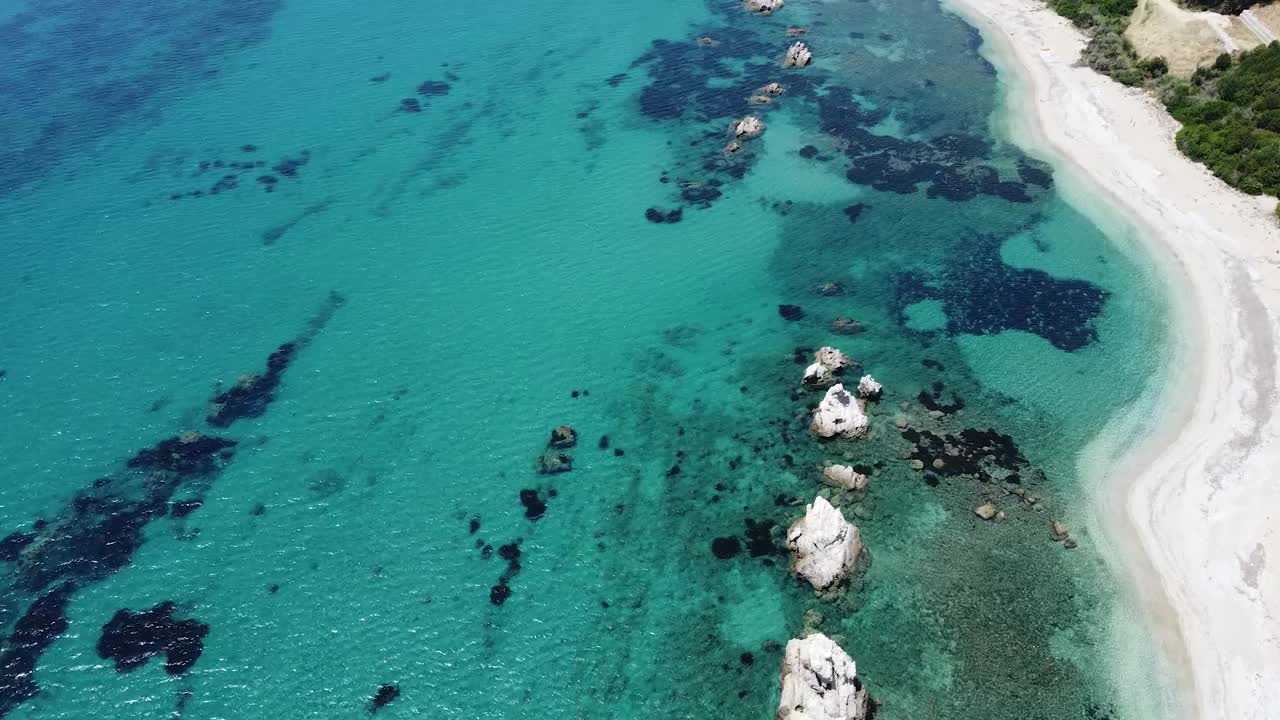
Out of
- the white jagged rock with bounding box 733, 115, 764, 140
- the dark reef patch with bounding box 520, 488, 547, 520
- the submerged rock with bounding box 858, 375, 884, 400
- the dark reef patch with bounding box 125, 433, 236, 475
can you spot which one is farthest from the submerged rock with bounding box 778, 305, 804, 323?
the dark reef patch with bounding box 125, 433, 236, 475

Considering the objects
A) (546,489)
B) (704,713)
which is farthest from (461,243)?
(704,713)

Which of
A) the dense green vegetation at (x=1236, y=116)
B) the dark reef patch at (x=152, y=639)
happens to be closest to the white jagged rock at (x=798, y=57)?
the dense green vegetation at (x=1236, y=116)

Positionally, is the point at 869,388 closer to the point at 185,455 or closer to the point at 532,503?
the point at 532,503

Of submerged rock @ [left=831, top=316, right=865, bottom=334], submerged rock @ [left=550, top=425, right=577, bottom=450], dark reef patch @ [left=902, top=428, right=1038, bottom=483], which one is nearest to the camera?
dark reef patch @ [left=902, top=428, right=1038, bottom=483]

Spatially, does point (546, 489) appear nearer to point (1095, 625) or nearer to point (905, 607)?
point (905, 607)

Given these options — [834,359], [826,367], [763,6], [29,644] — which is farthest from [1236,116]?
[29,644]

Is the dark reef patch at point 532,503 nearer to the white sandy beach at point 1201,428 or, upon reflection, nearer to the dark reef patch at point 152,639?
the dark reef patch at point 152,639

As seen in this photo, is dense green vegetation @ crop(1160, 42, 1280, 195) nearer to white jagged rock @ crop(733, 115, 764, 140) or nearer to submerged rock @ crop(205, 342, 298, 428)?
white jagged rock @ crop(733, 115, 764, 140)
